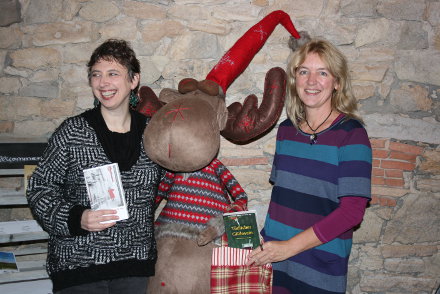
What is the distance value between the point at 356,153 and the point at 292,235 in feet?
1.70

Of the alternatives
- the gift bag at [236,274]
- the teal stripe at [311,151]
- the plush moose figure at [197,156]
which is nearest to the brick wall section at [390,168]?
the teal stripe at [311,151]

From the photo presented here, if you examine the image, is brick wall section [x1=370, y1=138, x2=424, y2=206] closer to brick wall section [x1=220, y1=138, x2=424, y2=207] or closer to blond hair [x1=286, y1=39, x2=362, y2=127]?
brick wall section [x1=220, y1=138, x2=424, y2=207]

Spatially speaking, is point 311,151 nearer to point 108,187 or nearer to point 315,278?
point 315,278

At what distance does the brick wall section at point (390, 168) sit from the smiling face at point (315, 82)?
3.00 ft

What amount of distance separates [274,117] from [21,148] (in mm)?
1583

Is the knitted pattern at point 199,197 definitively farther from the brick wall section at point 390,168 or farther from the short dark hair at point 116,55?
the brick wall section at point 390,168

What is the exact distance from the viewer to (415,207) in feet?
8.41

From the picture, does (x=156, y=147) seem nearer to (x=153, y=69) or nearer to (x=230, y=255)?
(x=230, y=255)

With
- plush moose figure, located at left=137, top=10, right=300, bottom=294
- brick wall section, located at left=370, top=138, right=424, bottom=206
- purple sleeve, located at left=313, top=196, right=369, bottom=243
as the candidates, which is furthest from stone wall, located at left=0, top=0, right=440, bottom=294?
purple sleeve, located at left=313, top=196, right=369, bottom=243

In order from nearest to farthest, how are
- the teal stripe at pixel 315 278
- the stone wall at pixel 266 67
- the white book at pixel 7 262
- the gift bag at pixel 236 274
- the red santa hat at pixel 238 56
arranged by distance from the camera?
1. the teal stripe at pixel 315 278
2. the gift bag at pixel 236 274
3. the red santa hat at pixel 238 56
4. the white book at pixel 7 262
5. the stone wall at pixel 266 67

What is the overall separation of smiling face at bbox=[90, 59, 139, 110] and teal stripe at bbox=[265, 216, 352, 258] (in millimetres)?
990

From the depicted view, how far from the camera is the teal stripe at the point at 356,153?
163cm

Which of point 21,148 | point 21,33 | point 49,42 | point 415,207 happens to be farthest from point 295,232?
point 21,33

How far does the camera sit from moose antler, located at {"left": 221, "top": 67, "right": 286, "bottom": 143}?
190 cm
